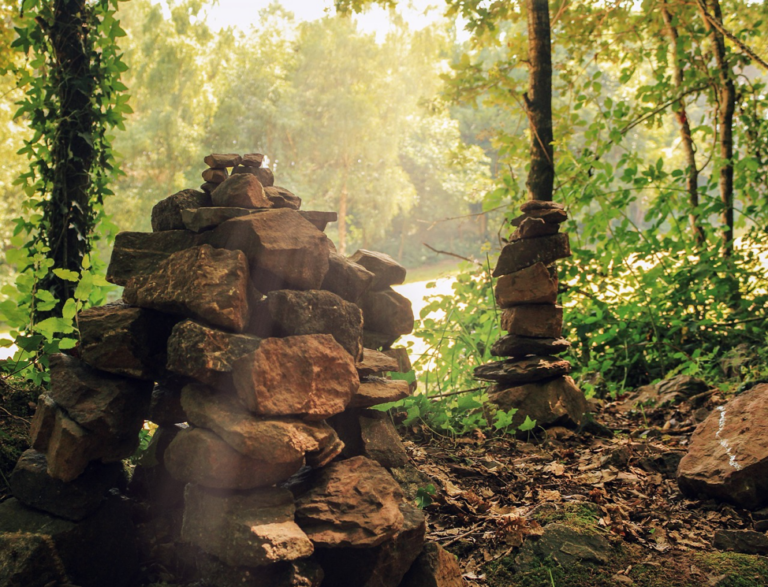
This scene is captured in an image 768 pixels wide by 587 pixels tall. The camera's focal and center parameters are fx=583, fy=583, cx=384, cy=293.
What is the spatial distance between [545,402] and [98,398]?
3275 millimetres

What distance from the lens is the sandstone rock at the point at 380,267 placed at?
13.4 feet

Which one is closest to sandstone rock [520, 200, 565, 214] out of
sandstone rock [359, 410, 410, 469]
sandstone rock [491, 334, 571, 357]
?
sandstone rock [491, 334, 571, 357]

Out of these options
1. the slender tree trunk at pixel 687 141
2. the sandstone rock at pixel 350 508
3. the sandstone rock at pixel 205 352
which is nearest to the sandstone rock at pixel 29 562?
the sandstone rock at pixel 205 352

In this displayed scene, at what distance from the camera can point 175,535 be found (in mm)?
2781

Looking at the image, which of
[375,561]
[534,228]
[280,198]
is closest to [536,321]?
[534,228]

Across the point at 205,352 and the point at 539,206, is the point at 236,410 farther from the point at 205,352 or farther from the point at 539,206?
the point at 539,206

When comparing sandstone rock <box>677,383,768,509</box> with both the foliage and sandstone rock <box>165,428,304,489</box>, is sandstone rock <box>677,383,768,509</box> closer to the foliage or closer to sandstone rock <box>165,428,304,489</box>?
sandstone rock <box>165,428,304,489</box>

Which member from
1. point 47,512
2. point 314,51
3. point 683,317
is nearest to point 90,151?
point 47,512

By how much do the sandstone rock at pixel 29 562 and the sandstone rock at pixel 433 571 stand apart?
1466 mm

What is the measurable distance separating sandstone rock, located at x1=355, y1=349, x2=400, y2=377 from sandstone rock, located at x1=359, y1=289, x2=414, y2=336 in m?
0.93

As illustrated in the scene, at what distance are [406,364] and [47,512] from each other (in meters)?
2.87

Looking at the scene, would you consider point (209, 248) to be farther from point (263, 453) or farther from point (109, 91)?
point (109, 91)

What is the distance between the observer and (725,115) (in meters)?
7.15

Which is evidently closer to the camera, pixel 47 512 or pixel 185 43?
pixel 47 512
